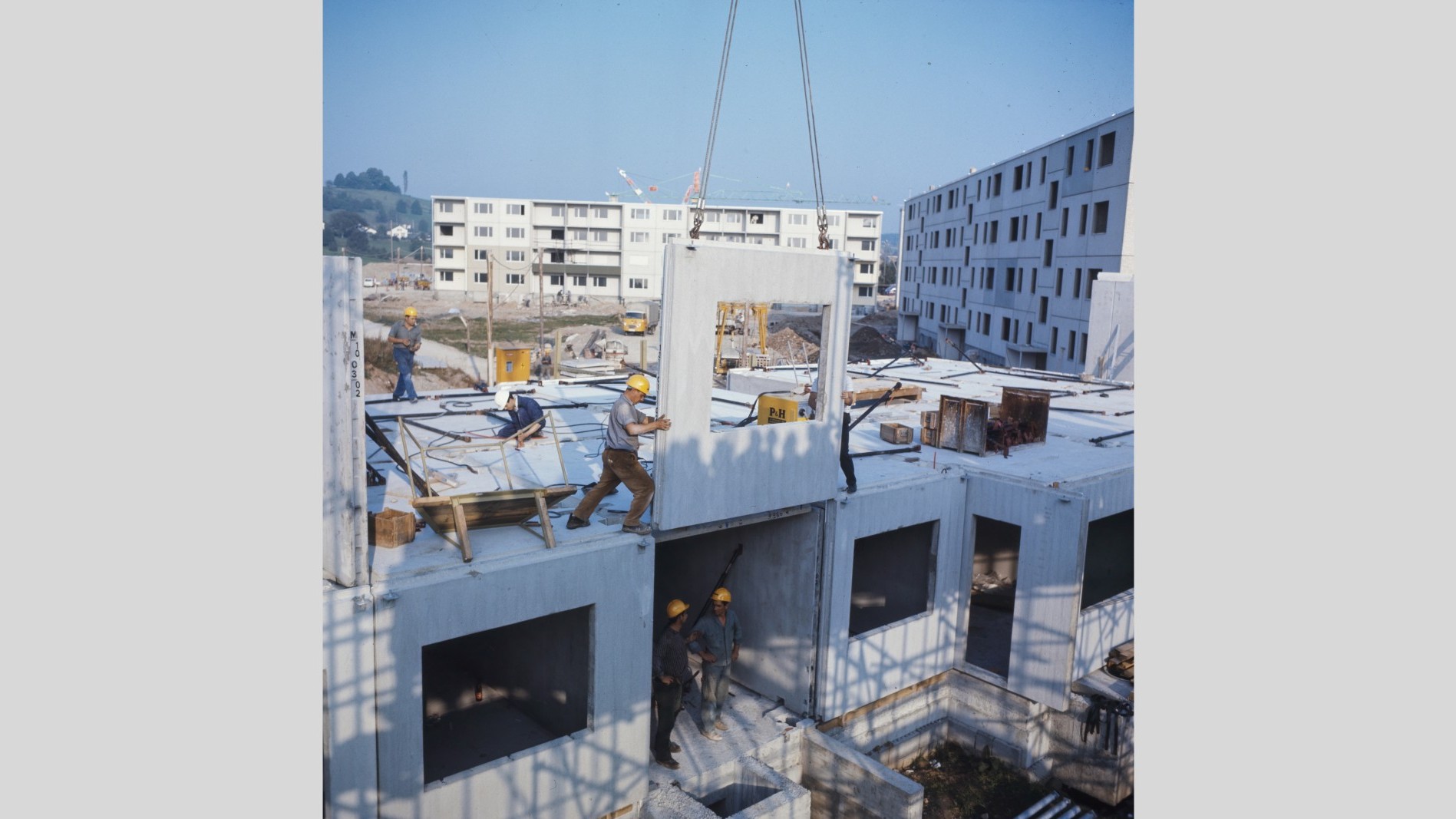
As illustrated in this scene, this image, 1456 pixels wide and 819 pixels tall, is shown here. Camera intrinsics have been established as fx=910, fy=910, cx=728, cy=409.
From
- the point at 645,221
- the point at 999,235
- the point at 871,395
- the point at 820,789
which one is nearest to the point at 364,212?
the point at 645,221

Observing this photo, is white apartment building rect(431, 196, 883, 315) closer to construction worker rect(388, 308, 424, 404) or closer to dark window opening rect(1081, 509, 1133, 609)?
construction worker rect(388, 308, 424, 404)

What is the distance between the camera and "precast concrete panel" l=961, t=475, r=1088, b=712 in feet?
39.4

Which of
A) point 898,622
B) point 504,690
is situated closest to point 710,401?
point 898,622

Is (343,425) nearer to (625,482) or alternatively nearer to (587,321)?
(625,482)

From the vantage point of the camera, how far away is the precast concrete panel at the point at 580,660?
25.2 feet

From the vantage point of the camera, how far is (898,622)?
489 inches

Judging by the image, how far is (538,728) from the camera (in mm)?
11008

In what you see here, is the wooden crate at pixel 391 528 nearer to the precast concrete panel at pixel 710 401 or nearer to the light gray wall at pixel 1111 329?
the precast concrete panel at pixel 710 401

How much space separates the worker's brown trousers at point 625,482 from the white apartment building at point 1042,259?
861 inches

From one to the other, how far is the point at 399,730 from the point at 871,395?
506 inches

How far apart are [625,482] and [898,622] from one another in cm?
524

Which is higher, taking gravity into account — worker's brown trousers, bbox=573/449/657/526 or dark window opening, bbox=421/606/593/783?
worker's brown trousers, bbox=573/449/657/526

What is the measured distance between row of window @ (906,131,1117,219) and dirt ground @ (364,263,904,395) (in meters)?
10.2

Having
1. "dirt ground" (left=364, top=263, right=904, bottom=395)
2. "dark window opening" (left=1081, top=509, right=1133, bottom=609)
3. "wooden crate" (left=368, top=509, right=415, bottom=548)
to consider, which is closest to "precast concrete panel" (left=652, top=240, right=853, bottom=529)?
"wooden crate" (left=368, top=509, right=415, bottom=548)
